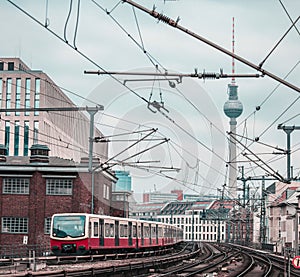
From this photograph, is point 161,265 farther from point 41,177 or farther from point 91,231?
point 41,177

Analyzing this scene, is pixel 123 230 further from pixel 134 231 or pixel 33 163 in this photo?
pixel 33 163

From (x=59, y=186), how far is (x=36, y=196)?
2.22m

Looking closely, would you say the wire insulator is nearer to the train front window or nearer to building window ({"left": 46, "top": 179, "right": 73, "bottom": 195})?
the train front window

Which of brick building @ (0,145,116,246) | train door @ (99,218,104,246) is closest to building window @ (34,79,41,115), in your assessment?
brick building @ (0,145,116,246)

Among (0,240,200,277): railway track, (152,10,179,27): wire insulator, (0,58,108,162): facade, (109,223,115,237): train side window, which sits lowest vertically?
(0,240,200,277): railway track

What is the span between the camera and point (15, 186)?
6159cm

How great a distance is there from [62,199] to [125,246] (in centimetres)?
1448

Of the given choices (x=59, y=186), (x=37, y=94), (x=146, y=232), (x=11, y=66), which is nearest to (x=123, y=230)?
(x=146, y=232)

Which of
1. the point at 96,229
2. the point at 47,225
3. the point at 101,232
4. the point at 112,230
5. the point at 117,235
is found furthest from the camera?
the point at 47,225

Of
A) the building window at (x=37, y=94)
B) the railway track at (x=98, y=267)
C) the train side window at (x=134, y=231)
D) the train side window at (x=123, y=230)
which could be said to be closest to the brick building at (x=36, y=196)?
the train side window at (x=134, y=231)

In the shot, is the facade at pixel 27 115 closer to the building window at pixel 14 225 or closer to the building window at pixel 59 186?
the building window at pixel 59 186

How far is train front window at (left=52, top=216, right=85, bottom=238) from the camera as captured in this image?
40719 millimetres

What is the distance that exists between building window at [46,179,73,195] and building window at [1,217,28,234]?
3.39 meters

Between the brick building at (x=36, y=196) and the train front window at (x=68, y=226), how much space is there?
1865 cm
